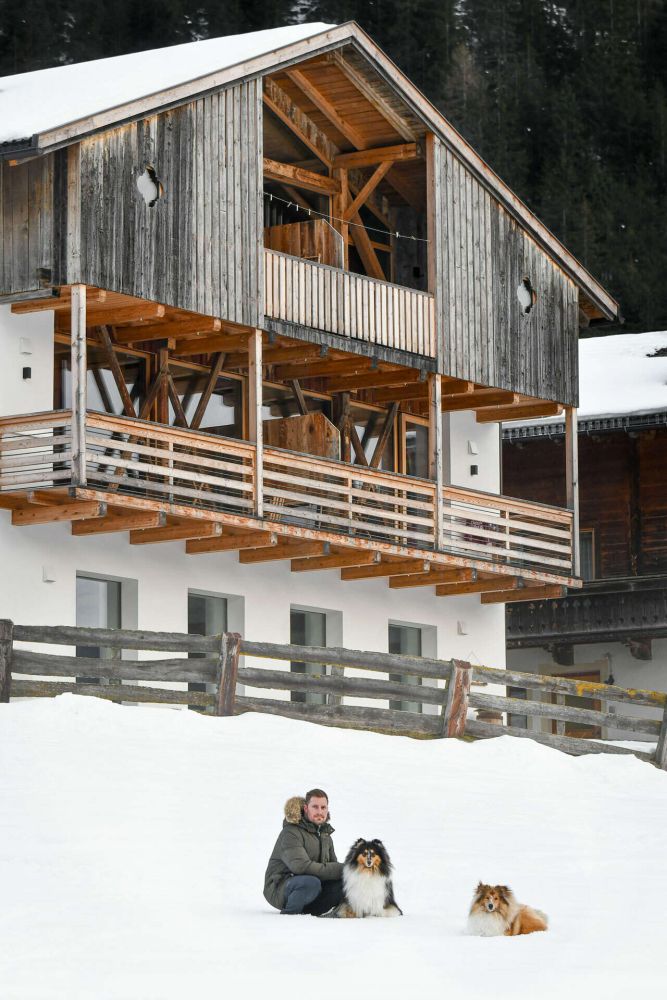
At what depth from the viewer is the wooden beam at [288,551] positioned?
2989cm

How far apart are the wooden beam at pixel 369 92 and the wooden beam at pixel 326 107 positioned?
0.56 meters

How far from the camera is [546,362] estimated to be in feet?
114

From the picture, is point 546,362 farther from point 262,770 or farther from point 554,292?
point 262,770

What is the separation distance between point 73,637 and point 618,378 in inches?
847

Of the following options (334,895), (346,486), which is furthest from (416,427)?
(334,895)

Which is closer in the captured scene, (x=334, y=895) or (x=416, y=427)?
(x=334, y=895)

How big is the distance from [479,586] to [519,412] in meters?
3.67

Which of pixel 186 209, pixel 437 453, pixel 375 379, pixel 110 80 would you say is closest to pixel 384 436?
pixel 375 379

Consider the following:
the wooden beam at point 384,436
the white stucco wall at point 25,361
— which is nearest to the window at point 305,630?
the wooden beam at point 384,436

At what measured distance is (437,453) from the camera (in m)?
31.9

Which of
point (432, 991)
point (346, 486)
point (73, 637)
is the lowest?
point (432, 991)

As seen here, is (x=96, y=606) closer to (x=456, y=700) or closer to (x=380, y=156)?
(x=456, y=700)

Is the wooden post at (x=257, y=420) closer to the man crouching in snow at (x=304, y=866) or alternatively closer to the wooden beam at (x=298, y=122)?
the wooden beam at (x=298, y=122)

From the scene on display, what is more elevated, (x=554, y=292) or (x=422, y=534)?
(x=554, y=292)
